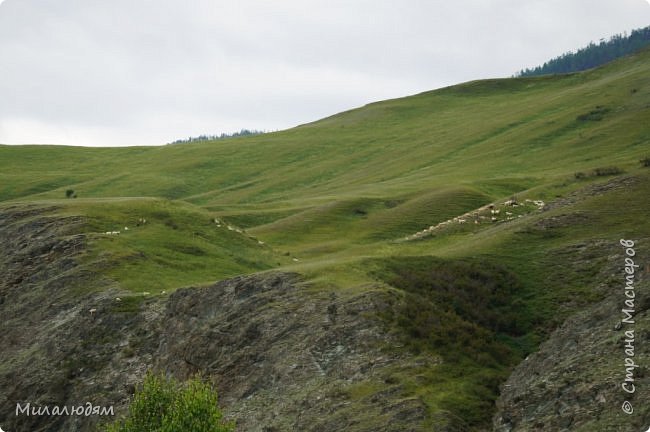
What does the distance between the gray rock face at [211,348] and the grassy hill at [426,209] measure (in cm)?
143

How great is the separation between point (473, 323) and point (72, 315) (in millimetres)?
23299

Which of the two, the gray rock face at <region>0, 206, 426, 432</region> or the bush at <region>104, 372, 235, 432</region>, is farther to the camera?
the gray rock face at <region>0, 206, 426, 432</region>

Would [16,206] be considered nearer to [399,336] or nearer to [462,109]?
[399,336]

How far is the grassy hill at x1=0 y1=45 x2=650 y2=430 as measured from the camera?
1574 inches

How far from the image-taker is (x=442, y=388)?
33.9m

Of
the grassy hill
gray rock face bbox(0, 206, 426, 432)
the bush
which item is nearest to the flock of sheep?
the grassy hill

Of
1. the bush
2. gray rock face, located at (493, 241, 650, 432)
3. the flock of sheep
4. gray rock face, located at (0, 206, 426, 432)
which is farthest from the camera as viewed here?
the flock of sheep

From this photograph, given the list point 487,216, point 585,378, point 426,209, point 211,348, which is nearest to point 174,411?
point 211,348

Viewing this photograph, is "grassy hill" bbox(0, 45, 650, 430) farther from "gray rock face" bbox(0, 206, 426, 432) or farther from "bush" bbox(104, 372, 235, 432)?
"bush" bbox(104, 372, 235, 432)

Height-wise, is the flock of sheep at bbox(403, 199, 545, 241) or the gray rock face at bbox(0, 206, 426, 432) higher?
the flock of sheep at bbox(403, 199, 545, 241)

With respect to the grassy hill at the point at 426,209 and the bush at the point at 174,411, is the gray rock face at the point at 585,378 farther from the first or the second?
the bush at the point at 174,411

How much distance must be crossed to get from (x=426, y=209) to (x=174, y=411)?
4525cm

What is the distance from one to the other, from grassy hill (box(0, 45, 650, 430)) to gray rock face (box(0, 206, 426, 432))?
1.43 meters

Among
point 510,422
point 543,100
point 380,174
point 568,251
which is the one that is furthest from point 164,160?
point 510,422
